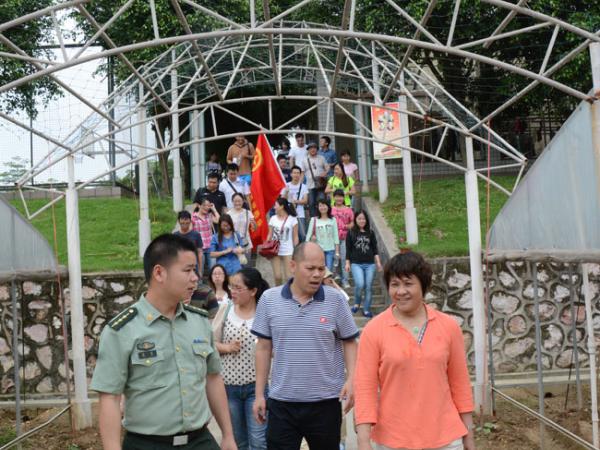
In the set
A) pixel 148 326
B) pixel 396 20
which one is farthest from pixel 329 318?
pixel 396 20

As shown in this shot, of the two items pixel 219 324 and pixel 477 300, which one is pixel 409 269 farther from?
pixel 477 300

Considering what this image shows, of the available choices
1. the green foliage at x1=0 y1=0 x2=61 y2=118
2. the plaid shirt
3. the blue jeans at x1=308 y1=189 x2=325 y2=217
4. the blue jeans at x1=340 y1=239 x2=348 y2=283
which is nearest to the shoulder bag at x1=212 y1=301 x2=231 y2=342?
the plaid shirt

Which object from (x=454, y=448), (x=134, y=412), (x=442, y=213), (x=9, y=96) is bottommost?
(x=454, y=448)

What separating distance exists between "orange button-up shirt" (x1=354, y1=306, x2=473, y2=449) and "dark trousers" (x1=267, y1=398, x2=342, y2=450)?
80 centimetres

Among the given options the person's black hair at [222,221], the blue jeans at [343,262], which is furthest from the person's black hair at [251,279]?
the blue jeans at [343,262]

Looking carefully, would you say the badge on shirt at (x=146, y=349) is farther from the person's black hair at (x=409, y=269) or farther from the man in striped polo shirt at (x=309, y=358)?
the man in striped polo shirt at (x=309, y=358)

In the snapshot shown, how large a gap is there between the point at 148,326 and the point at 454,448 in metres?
1.67

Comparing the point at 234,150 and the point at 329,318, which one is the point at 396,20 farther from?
the point at 329,318

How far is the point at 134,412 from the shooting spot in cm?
378

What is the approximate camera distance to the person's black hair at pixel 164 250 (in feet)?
12.9

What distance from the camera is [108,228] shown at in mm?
17203

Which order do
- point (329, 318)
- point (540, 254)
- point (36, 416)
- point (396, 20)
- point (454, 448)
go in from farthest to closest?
point (396, 20) < point (36, 416) < point (540, 254) < point (329, 318) < point (454, 448)

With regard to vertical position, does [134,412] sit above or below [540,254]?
below

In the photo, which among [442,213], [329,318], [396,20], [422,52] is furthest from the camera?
[422,52]
